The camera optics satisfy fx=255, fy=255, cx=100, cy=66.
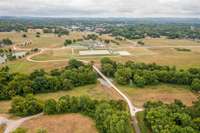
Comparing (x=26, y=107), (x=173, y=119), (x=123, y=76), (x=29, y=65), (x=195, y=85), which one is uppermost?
(x=173, y=119)

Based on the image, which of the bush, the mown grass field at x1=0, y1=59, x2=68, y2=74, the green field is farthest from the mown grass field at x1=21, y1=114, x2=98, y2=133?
the mown grass field at x1=0, y1=59, x2=68, y2=74

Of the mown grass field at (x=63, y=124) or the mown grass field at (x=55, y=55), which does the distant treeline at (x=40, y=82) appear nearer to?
the mown grass field at (x=63, y=124)

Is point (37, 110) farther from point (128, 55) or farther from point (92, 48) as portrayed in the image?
point (92, 48)

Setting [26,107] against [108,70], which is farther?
[108,70]

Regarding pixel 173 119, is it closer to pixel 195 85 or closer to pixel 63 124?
pixel 63 124

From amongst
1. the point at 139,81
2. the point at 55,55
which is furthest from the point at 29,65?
the point at 139,81

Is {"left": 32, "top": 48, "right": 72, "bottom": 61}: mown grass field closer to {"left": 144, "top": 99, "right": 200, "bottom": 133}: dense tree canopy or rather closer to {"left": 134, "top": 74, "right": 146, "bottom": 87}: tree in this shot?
{"left": 134, "top": 74, "right": 146, "bottom": 87}: tree
